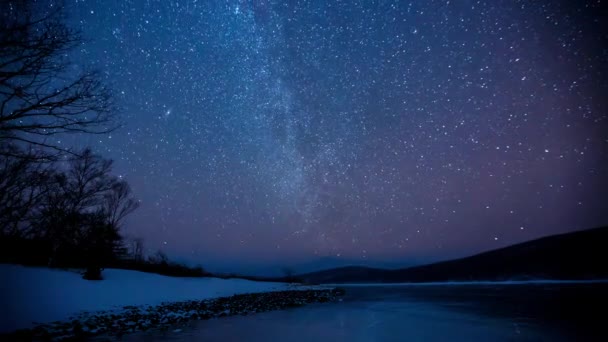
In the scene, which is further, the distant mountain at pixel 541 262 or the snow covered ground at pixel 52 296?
the distant mountain at pixel 541 262

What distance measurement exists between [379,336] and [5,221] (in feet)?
37.0

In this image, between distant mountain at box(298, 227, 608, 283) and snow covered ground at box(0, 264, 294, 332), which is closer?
snow covered ground at box(0, 264, 294, 332)

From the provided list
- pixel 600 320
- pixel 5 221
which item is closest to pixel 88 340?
pixel 5 221

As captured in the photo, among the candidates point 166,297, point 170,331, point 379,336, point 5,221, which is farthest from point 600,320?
point 166,297

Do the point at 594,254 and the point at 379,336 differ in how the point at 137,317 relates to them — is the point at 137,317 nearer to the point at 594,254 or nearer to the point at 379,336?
the point at 379,336

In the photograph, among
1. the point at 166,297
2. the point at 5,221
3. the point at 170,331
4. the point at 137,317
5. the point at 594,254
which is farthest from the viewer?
the point at 594,254

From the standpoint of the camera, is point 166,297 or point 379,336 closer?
point 379,336

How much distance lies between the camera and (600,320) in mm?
13391

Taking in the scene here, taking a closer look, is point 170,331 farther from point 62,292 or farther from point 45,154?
point 62,292

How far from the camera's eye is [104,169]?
84.7ft

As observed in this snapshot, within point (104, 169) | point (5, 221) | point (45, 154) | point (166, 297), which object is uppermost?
point (104, 169)

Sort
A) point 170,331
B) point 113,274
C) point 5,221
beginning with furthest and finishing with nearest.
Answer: point 113,274, point 170,331, point 5,221

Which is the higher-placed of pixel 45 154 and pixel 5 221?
pixel 45 154

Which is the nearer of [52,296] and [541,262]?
[52,296]
